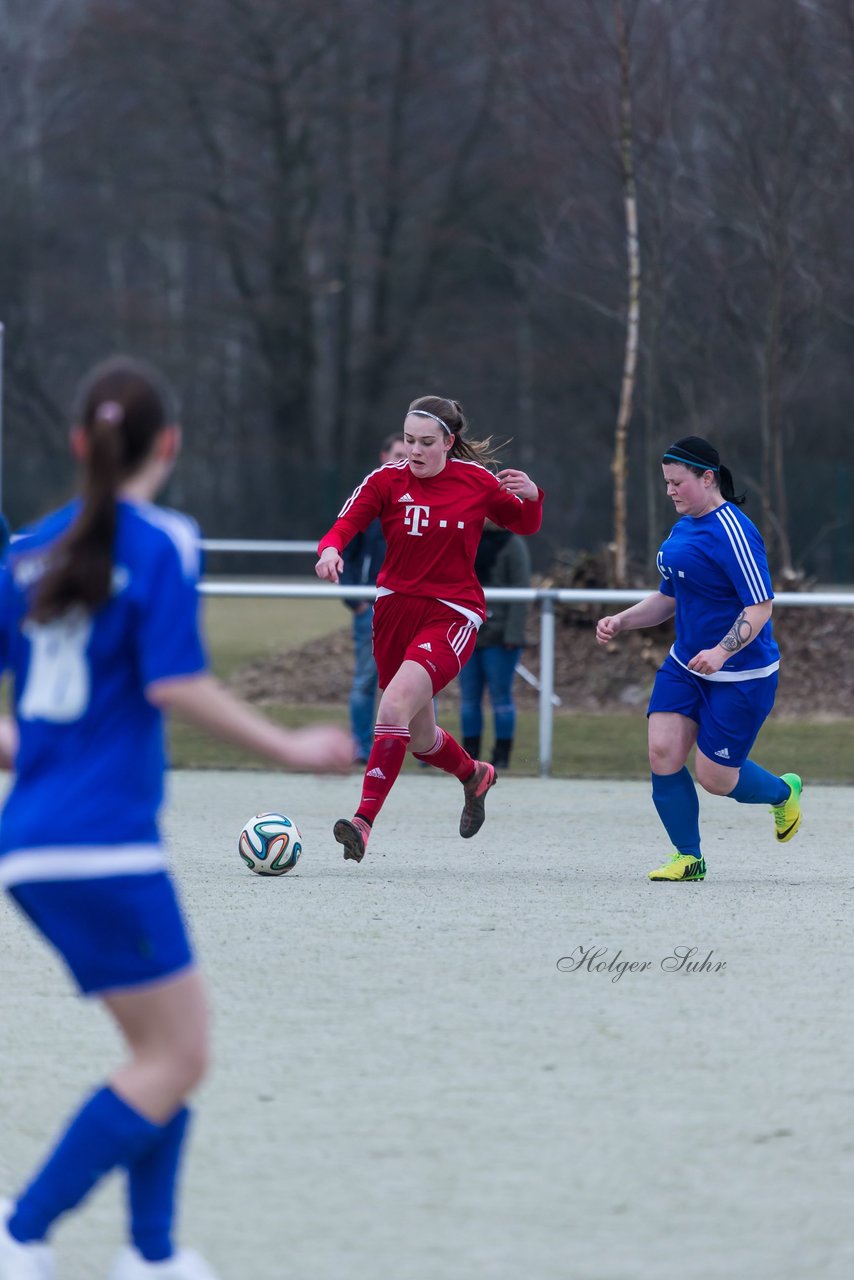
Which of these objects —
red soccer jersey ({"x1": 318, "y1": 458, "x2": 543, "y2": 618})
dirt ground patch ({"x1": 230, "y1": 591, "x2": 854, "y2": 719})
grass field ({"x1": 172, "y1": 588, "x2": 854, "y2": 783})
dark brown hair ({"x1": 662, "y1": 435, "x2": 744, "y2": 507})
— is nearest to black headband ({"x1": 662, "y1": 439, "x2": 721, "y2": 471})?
dark brown hair ({"x1": 662, "y1": 435, "x2": 744, "y2": 507})

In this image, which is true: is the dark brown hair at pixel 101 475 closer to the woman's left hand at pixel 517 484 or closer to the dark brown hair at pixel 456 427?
the dark brown hair at pixel 456 427

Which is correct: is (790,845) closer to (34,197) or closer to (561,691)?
(561,691)

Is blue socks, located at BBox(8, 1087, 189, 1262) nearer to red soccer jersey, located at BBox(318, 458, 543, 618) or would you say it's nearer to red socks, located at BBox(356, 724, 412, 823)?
red socks, located at BBox(356, 724, 412, 823)

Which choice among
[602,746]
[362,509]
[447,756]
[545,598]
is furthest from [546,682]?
[362,509]

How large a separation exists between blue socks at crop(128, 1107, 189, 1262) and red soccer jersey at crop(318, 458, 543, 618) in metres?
4.89

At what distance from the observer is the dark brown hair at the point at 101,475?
3.21 meters

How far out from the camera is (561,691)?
16.3m

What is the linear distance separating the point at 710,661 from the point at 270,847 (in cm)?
197

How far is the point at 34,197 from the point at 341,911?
35.6 m

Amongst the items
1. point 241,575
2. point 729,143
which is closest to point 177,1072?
point 729,143

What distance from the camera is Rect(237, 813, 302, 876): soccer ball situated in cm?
805

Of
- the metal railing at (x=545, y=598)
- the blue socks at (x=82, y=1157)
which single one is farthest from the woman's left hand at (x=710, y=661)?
the blue socks at (x=82, y=1157)

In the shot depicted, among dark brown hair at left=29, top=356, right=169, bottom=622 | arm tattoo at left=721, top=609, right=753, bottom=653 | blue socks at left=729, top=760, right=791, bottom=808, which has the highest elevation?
dark brown hair at left=29, top=356, right=169, bottom=622

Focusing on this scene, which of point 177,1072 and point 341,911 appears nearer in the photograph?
point 177,1072
